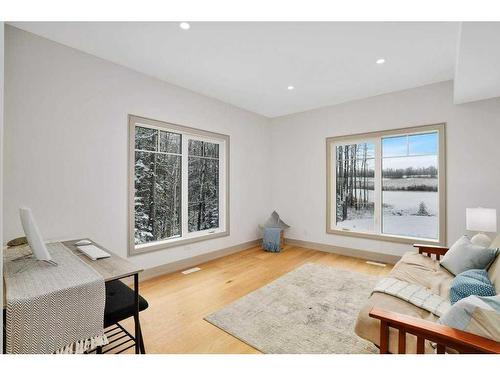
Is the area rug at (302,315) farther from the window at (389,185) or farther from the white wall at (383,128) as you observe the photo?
the white wall at (383,128)

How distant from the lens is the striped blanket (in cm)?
157

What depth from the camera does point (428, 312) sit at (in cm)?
155

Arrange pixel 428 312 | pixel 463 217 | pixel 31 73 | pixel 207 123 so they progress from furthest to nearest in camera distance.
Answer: pixel 207 123
pixel 463 217
pixel 31 73
pixel 428 312

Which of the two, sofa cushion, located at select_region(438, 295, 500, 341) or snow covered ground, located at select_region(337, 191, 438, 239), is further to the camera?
snow covered ground, located at select_region(337, 191, 438, 239)

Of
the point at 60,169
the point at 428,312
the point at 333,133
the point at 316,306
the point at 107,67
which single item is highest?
the point at 107,67

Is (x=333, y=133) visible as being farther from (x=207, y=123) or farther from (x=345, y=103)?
(x=207, y=123)

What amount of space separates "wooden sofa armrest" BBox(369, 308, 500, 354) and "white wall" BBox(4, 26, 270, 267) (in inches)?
110

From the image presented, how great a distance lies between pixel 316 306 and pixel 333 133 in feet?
9.97

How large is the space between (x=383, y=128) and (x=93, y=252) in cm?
418

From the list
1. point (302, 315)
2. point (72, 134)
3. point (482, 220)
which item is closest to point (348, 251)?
point (482, 220)

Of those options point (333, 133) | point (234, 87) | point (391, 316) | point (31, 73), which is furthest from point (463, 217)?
point (31, 73)

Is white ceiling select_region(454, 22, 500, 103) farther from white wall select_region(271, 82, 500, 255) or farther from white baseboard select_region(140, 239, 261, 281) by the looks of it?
white baseboard select_region(140, 239, 261, 281)

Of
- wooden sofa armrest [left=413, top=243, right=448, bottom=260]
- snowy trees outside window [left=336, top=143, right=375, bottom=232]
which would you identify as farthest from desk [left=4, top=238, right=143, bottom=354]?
snowy trees outside window [left=336, top=143, right=375, bottom=232]

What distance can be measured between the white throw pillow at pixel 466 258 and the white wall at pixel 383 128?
1.34 m
